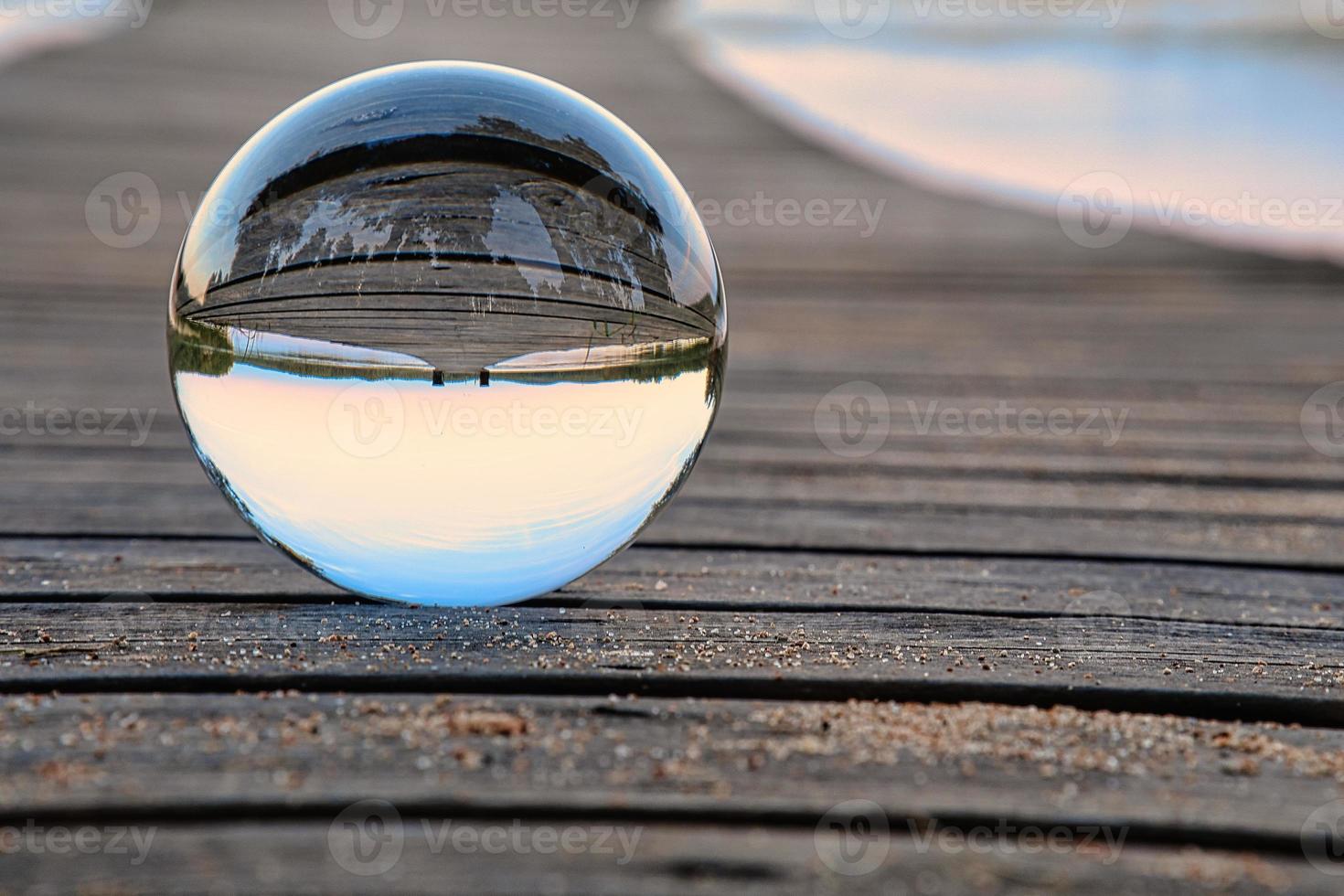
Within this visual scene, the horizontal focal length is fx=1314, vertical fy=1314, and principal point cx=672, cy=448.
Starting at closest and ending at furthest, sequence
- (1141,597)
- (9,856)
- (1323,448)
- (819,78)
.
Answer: (9,856)
(1141,597)
(1323,448)
(819,78)

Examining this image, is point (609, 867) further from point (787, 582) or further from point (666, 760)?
point (787, 582)

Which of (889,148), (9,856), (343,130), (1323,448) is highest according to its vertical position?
(889,148)

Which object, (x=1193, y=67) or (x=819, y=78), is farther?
(x=1193, y=67)

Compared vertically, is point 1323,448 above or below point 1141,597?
above

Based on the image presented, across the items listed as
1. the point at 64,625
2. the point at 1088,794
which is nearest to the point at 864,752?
the point at 1088,794

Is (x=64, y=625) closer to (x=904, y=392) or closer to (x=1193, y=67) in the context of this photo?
(x=904, y=392)

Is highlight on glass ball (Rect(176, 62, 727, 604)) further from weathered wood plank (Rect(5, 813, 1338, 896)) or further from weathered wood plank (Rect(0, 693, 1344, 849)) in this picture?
weathered wood plank (Rect(5, 813, 1338, 896))

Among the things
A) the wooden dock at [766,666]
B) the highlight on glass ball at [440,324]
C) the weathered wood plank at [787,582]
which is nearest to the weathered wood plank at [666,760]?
the wooden dock at [766,666]

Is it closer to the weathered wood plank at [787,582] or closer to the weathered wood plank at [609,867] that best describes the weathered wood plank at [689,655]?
the weathered wood plank at [787,582]
